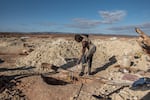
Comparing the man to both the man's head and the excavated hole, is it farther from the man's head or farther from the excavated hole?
the excavated hole

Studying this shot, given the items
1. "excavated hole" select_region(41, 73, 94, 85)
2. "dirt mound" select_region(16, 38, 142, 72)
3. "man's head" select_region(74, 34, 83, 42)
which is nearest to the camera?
"man's head" select_region(74, 34, 83, 42)

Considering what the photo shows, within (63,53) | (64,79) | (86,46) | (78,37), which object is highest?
(78,37)

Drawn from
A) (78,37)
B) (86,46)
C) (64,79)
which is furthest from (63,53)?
(78,37)

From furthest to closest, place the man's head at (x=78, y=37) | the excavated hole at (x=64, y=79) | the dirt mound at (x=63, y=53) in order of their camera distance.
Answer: the dirt mound at (x=63, y=53), the excavated hole at (x=64, y=79), the man's head at (x=78, y=37)

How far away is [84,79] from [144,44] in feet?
10.6

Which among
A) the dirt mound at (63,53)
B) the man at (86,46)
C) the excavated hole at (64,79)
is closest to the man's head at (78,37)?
the man at (86,46)

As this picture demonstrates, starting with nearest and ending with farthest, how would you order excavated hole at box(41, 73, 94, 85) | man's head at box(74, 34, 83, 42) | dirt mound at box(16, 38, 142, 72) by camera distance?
man's head at box(74, 34, 83, 42) → excavated hole at box(41, 73, 94, 85) → dirt mound at box(16, 38, 142, 72)

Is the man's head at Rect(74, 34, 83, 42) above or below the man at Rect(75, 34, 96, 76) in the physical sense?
above

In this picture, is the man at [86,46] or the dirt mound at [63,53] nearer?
the man at [86,46]

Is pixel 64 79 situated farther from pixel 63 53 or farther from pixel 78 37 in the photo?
pixel 63 53

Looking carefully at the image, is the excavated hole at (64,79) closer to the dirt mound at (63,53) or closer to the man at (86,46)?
the man at (86,46)

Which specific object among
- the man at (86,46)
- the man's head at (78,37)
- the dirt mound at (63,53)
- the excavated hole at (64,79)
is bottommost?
the excavated hole at (64,79)

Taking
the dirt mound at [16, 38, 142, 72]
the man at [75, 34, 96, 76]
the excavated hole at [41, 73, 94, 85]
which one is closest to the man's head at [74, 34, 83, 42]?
the man at [75, 34, 96, 76]

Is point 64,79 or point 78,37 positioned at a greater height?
point 78,37
